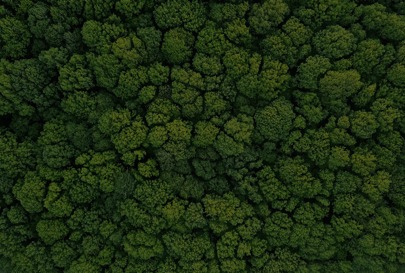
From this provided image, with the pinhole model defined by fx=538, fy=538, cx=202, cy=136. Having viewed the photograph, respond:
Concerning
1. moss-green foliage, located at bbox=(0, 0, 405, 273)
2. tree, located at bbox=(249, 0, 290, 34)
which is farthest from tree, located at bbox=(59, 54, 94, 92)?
tree, located at bbox=(249, 0, 290, 34)

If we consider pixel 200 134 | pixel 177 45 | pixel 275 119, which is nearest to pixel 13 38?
pixel 177 45

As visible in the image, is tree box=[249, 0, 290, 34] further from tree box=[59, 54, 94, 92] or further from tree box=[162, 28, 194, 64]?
tree box=[59, 54, 94, 92]

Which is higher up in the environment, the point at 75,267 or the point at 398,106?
the point at 398,106

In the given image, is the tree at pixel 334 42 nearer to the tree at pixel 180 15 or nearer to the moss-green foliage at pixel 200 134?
the moss-green foliage at pixel 200 134

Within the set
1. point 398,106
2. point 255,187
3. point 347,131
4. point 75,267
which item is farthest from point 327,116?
point 75,267

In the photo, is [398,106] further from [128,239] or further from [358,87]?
[128,239]

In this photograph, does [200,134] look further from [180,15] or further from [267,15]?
[267,15]

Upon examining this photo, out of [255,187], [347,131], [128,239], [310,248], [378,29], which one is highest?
[378,29]
